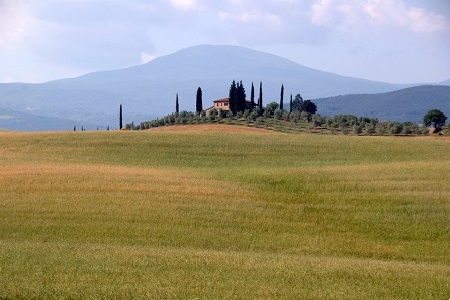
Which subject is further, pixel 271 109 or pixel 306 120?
pixel 271 109

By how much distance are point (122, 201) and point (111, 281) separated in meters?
13.9

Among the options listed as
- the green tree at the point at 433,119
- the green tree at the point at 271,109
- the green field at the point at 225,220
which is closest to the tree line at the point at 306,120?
the green tree at the point at 433,119

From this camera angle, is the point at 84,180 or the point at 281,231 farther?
the point at 84,180

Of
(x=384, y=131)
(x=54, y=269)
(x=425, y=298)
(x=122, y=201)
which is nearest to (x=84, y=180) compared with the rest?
(x=122, y=201)

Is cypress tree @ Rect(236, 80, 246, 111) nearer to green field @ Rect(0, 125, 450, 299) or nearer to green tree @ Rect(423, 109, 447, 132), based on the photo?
green tree @ Rect(423, 109, 447, 132)

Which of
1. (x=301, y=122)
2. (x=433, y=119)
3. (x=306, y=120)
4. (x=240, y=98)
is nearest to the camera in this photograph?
(x=433, y=119)

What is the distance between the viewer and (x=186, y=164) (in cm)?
4209

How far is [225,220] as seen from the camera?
24.9 metres

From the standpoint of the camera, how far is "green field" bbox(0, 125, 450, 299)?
14.1 m

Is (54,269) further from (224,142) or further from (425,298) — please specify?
(224,142)

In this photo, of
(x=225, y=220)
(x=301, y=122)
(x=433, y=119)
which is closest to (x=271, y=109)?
(x=301, y=122)

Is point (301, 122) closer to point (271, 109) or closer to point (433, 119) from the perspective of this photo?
point (271, 109)

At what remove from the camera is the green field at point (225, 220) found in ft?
46.1

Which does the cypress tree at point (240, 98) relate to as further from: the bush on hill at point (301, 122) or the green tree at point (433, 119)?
the green tree at point (433, 119)
